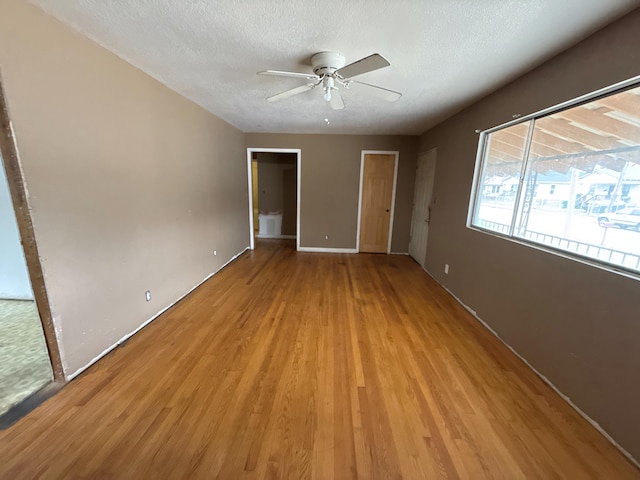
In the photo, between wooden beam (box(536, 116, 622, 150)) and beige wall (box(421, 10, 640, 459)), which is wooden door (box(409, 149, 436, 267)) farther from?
wooden beam (box(536, 116, 622, 150))

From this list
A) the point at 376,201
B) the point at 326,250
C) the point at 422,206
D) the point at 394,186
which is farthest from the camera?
the point at 326,250

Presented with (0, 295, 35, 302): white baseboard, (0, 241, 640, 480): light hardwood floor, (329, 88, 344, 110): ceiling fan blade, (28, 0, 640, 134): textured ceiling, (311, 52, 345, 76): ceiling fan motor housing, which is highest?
(28, 0, 640, 134): textured ceiling

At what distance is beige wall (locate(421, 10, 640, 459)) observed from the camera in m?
1.37

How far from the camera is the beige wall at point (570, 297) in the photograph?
137 centimetres

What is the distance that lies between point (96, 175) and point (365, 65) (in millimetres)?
2147

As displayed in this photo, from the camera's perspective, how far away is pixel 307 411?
155 centimetres

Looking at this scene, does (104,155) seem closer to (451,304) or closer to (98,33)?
(98,33)

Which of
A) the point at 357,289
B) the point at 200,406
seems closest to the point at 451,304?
the point at 357,289

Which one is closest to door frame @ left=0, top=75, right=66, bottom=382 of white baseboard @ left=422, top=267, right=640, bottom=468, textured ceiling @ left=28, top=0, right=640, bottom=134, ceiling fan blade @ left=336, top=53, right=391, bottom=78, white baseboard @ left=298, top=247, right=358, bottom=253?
textured ceiling @ left=28, top=0, right=640, bottom=134

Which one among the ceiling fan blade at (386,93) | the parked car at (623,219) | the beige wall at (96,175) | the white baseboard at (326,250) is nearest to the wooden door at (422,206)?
the white baseboard at (326,250)

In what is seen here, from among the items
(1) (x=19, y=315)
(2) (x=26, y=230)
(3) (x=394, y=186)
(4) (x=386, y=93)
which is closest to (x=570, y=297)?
(4) (x=386, y=93)

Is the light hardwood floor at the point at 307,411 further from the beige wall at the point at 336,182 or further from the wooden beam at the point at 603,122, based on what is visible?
the beige wall at the point at 336,182

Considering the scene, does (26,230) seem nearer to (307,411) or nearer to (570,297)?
(307,411)

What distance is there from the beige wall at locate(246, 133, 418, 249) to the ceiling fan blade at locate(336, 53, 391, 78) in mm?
3211
